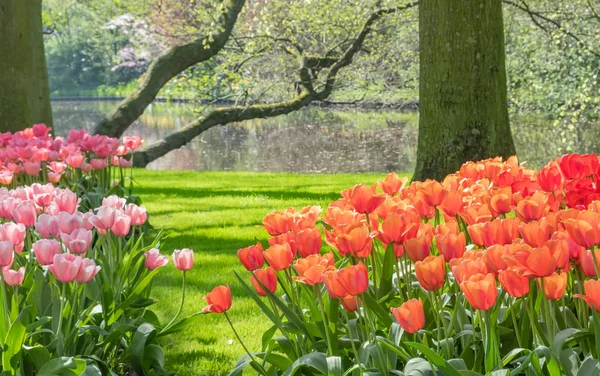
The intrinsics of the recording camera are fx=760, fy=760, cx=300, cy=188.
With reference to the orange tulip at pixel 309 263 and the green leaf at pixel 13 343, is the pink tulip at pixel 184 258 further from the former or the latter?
the orange tulip at pixel 309 263

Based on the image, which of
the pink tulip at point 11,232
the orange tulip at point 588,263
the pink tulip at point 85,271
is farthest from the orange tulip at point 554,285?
the pink tulip at point 11,232

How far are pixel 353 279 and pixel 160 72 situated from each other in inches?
468

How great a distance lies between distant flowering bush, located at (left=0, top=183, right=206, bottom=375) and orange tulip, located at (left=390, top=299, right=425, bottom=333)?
3.32 ft

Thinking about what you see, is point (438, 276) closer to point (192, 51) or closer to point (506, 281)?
point (506, 281)

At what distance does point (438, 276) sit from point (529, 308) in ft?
0.92

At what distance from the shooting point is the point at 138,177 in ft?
42.5

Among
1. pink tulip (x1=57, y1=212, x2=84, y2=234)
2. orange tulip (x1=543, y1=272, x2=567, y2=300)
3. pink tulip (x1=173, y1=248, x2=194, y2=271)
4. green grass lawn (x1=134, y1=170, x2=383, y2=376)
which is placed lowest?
green grass lawn (x1=134, y1=170, x2=383, y2=376)

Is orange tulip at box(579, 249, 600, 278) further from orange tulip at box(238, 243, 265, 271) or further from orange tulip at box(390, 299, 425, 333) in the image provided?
orange tulip at box(238, 243, 265, 271)

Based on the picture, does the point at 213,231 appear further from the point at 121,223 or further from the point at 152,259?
the point at 121,223

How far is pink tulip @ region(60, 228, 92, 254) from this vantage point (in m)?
2.41

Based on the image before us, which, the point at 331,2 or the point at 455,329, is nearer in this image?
the point at 455,329

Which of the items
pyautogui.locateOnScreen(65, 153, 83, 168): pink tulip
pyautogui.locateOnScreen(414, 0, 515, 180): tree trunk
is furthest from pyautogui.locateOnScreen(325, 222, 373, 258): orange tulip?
pyautogui.locateOnScreen(414, 0, 515, 180): tree trunk

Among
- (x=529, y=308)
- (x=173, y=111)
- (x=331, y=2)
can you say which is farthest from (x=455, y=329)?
(x=173, y=111)

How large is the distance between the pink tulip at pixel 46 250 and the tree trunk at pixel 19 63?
19.6 feet
